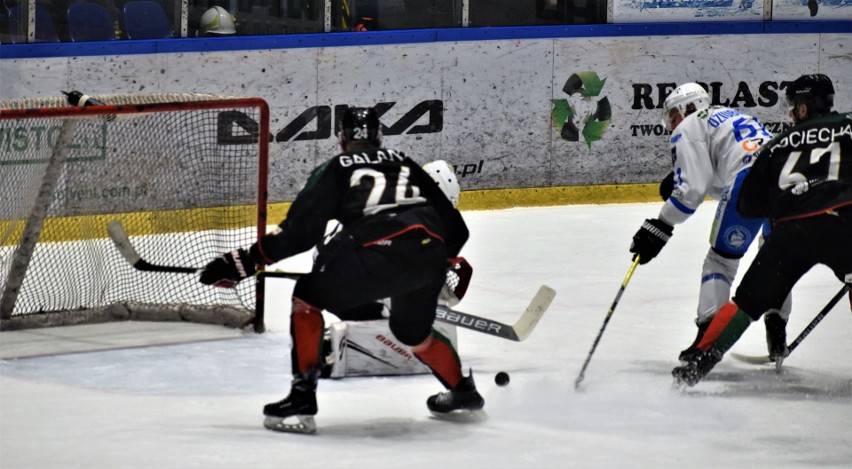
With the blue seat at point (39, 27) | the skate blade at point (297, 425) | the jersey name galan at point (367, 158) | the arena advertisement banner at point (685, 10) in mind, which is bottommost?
the skate blade at point (297, 425)

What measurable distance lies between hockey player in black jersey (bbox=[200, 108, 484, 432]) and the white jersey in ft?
4.11

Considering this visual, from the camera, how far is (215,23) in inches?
319

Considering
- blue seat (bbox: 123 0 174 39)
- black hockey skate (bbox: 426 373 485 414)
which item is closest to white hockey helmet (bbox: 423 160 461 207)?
black hockey skate (bbox: 426 373 485 414)

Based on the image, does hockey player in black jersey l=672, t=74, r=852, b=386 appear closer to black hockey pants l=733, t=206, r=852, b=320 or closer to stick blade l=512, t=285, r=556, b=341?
black hockey pants l=733, t=206, r=852, b=320

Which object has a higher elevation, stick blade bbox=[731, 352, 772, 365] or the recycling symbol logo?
→ the recycling symbol logo

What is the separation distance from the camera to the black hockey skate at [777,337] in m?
5.39

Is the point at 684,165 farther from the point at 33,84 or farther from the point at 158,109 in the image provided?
the point at 33,84

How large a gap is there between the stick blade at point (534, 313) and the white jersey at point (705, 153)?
512 millimetres

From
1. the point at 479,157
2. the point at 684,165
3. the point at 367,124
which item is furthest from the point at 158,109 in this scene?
the point at 479,157

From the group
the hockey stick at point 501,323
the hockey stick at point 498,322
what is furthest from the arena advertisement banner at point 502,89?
the hockey stick at point 501,323

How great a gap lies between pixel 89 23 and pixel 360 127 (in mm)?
3819

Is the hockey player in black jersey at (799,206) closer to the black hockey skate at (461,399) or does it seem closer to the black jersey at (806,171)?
the black jersey at (806,171)

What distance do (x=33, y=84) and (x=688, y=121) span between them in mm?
3698

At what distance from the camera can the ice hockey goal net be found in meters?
5.86
